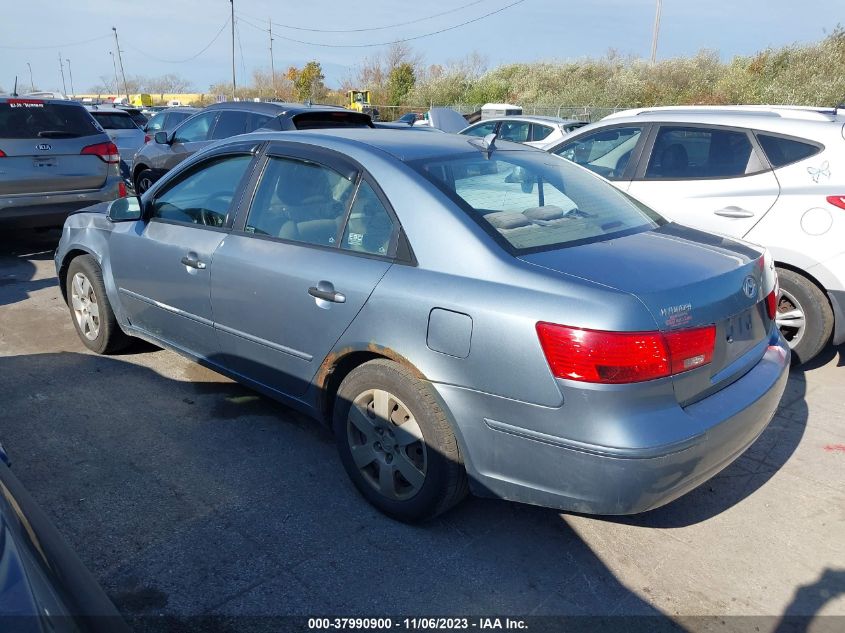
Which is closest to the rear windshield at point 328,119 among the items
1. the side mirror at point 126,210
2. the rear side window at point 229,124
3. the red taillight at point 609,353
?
the rear side window at point 229,124

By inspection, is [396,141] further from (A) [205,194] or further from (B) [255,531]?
(B) [255,531]

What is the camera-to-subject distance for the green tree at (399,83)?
160ft

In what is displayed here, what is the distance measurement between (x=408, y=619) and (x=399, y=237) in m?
1.57

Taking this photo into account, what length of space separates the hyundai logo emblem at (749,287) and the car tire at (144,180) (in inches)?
387

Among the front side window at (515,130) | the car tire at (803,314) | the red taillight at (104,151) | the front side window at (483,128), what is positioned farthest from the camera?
the front side window at (515,130)

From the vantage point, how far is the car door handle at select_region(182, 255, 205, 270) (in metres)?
3.89

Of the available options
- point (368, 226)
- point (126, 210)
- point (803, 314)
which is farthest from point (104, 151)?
point (803, 314)

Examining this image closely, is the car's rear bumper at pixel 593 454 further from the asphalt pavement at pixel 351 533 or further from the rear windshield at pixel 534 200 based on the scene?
the rear windshield at pixel 534 200

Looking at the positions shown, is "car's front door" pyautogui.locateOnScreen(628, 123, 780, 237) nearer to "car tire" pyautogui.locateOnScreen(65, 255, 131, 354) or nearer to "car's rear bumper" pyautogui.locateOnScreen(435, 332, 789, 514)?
"car's rear bumper" pyautogui.locateOnScreen(435, 332, 789, 514)

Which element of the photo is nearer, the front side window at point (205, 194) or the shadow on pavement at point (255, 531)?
the shadow on pavement at point (255, 531)

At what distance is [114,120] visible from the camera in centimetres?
1495

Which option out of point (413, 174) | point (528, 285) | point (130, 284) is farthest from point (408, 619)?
point (130, 284)

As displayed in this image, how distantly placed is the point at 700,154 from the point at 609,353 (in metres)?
3.63

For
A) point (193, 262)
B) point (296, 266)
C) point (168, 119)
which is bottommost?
point (193, 262)
